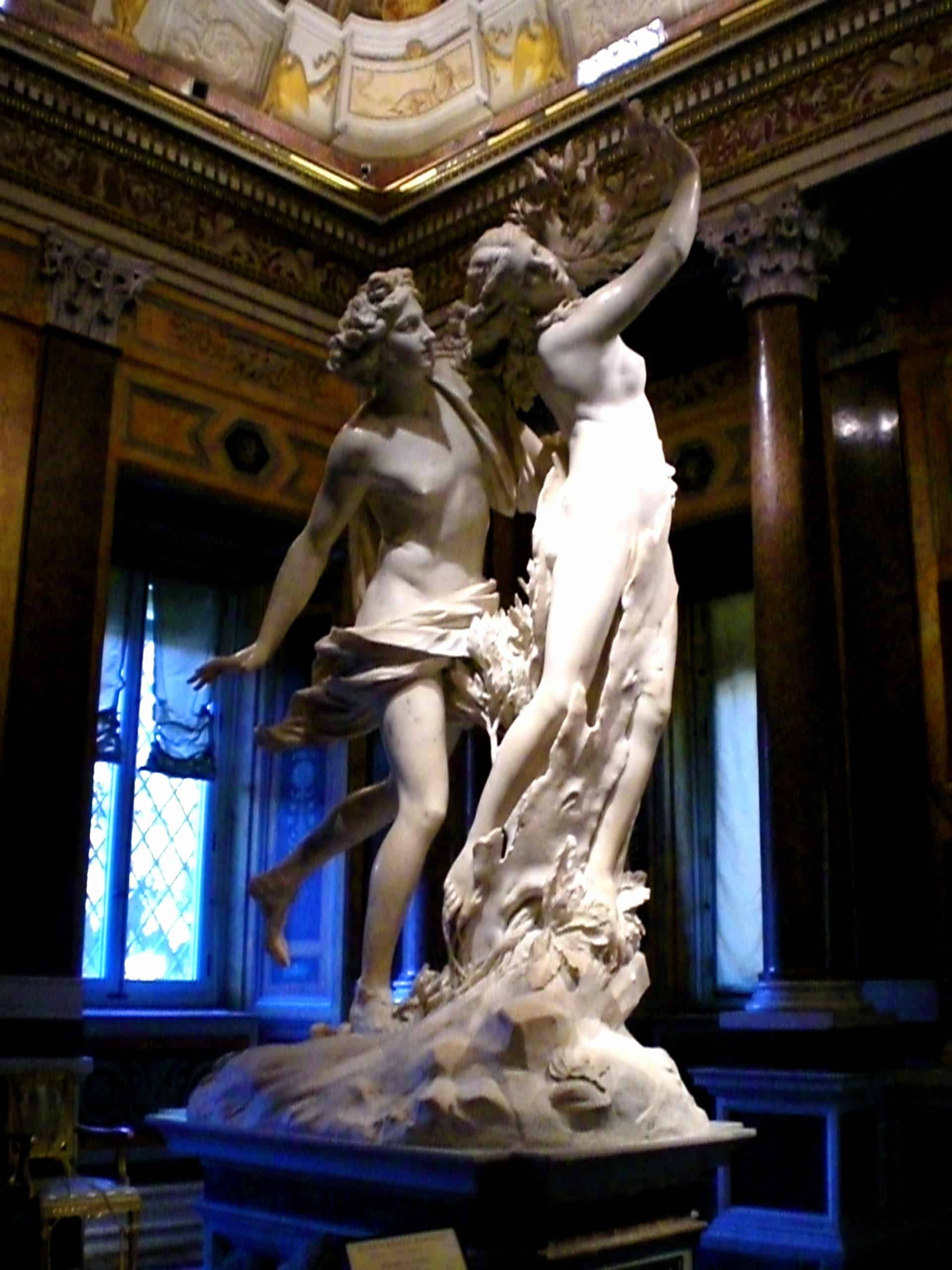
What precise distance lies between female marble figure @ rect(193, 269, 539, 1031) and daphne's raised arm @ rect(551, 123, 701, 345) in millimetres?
381

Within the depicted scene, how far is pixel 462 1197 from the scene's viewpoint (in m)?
2.47

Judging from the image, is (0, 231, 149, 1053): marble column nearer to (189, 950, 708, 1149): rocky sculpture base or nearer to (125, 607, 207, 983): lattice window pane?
(125, 607, 207, 983): lattice window pane

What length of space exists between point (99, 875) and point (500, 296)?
6.20m

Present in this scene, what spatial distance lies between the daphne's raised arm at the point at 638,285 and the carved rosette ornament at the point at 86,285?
15.3ft

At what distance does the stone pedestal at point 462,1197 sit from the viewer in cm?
247

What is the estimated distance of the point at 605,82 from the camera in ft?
25.1

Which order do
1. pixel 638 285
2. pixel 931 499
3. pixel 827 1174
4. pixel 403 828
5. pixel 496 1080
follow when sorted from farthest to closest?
pixel 931 499, pixel 827 1174, pixel 638 285, pixel 403 828, pixel 496 1080

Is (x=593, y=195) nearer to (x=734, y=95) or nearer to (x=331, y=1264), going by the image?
(x=331, y=1264)

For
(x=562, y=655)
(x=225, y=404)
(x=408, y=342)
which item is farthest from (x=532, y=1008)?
(x=225, y=404)

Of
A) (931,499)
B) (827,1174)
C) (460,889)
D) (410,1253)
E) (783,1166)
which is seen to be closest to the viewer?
(410,1253)

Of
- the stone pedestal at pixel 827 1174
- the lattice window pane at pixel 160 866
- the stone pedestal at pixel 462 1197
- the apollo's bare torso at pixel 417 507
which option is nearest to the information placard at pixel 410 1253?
the stone pedestal at pixel 462 1197

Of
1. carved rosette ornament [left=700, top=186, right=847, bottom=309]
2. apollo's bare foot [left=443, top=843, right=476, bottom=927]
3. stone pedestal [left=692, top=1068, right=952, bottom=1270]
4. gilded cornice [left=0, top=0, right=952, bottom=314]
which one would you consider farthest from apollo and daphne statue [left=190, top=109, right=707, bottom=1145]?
gilded cornice [left=0, top=0, right=952, bottom=314]

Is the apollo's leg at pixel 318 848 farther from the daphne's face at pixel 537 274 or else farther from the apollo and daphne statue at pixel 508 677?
the daphne's face at pixel 537 274

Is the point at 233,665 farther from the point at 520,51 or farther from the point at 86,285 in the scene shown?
the point at 520,51
